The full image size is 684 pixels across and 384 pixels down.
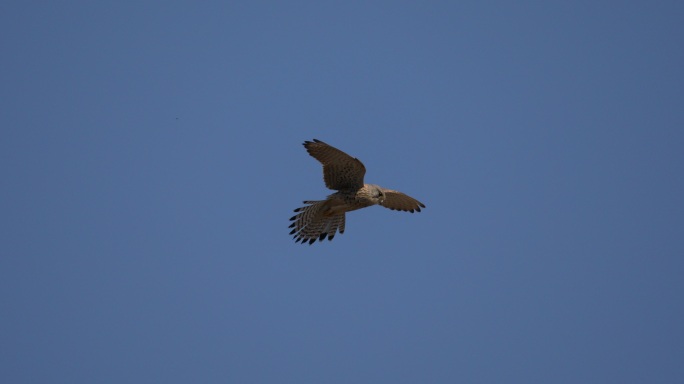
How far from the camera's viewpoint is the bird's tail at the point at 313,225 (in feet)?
40.7

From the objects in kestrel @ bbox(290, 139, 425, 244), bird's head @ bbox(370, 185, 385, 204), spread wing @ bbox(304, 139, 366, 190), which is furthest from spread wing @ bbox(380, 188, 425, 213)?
spread wing @ bbox(304, 139, 366, 190)

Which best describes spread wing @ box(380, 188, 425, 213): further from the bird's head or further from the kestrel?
the bird's head

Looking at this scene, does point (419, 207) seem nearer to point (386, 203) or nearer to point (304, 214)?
point (386, 203)

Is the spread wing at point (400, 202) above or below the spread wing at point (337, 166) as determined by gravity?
above

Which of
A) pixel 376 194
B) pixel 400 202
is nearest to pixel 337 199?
pixel 376 194

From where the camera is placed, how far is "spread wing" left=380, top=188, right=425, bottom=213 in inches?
505

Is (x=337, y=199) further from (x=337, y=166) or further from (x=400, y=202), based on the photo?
(x=400, y=202)

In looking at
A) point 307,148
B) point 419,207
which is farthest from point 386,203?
point 307,148

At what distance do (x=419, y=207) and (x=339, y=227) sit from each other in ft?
4.47

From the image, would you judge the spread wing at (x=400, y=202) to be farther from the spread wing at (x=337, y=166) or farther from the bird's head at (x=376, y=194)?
the spread wing at (x=337, y=166)

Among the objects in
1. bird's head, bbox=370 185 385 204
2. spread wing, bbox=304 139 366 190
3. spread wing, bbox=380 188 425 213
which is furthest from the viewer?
spread wing, bbox=380 188 425 213

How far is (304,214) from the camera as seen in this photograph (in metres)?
12.4

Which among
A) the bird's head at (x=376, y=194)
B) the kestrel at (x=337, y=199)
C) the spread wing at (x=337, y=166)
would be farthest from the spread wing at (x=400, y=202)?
the spread wing at (x=337, y=166)

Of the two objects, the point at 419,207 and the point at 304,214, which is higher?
the point at 419,207
